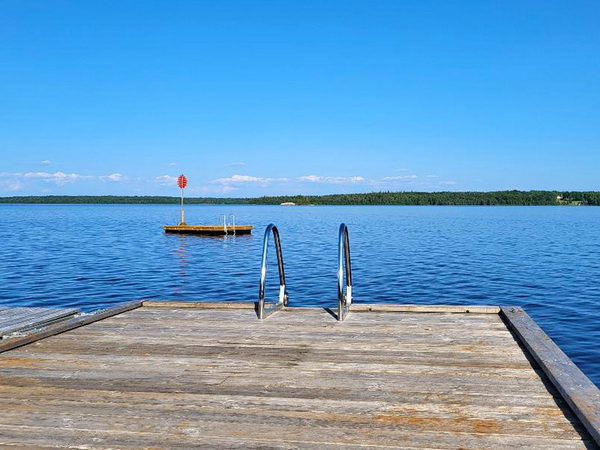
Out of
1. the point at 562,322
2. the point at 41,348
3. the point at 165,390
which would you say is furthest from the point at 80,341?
the point at 562,322

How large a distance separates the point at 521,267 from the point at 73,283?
828 inches

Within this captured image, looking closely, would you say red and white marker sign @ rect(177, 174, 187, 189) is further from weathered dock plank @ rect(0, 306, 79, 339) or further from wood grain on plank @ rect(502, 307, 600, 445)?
wood grain on plank @ rect(502, 307, 600, 445)

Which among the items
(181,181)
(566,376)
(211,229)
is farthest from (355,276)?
(181,181)

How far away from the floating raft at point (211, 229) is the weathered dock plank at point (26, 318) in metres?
38.8

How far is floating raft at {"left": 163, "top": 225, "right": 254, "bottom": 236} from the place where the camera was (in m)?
48.1

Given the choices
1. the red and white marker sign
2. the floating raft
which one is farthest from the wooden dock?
the red and white marker sign

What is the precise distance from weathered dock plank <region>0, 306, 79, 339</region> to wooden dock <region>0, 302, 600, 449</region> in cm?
89

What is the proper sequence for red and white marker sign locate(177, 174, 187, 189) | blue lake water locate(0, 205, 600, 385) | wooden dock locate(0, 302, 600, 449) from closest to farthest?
wooden dock locate(0, 302, 600, 449) < blue lake water locate(0, 205, 600, 385) < red and white marker sign locate(177, 174, 187, 189)

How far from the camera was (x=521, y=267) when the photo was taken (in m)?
27.0

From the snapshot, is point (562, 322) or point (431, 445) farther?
point (562, 322)

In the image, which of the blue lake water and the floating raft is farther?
the floating raft

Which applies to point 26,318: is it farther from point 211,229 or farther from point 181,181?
point 181,181

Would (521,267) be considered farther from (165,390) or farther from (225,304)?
(165,390)

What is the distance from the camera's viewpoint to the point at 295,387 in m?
4.32
